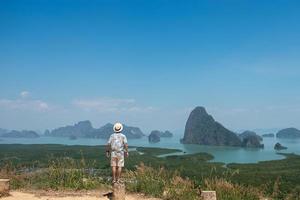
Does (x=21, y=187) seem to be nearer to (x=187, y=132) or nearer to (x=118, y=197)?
(x=118, y=197)

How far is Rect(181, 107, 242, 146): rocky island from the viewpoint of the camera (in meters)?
121

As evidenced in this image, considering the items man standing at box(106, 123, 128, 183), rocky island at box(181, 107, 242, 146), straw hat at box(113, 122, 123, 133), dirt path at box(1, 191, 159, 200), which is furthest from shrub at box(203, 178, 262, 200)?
rocky island at box(181, 107, 242, 146)

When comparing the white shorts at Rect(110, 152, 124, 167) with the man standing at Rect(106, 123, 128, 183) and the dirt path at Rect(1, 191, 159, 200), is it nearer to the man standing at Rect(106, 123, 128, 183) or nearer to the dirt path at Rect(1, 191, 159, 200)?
the man standing at Rect(106, 123, 128, 183)

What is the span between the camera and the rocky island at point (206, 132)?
121 metres

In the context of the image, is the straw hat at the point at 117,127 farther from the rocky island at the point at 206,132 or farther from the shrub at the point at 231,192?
the rocky island at the point at 206,132

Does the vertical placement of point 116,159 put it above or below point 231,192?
above

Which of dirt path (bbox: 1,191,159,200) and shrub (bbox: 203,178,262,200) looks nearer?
dirt path (bbox: 1,191,159,200)

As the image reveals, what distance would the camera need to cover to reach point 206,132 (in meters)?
131

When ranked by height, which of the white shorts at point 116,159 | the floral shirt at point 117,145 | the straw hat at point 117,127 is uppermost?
the straw hat at point 117,127

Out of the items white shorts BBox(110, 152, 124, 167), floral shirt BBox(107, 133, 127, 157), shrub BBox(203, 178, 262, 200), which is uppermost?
floral shirt BBox(107, 133, 127, 157)

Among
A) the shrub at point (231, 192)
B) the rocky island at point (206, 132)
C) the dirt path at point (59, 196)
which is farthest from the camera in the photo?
the rocky island at point (206, 132)

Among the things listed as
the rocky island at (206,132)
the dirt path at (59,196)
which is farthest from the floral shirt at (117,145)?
the rocky island at (206,132)

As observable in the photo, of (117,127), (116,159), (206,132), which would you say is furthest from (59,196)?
(206,132)

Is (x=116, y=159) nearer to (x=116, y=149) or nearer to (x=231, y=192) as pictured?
(x=116, y=149)
